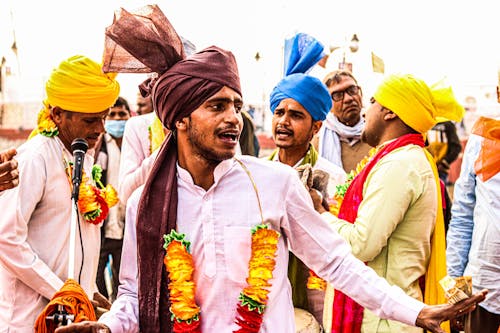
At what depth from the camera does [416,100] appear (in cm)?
451

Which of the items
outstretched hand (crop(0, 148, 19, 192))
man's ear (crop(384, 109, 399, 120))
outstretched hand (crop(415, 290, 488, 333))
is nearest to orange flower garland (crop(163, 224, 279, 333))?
outstretched hand (crop(415, 290, 488, 333))

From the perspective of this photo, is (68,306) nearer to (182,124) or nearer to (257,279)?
(257,279)

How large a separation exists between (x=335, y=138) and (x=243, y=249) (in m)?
3.68

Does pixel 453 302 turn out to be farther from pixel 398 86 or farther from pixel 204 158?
pixel 398 86

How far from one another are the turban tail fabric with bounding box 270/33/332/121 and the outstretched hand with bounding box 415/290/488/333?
2327 mm

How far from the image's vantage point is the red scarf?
4227 mm

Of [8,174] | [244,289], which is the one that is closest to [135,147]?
[8,174]

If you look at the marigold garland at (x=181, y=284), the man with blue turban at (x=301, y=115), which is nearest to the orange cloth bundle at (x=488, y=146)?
the man with blue turban at (x=301, y=115)

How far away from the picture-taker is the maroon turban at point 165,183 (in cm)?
317

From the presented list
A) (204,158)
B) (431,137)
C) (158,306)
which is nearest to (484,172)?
(204,158)

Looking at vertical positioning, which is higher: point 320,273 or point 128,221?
point 128,221

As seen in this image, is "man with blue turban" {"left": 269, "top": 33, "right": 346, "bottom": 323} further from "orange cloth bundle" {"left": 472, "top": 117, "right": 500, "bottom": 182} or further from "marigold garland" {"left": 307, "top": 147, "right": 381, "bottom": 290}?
"orange cloth bundle" {"left": 472, "top": 117, "right": 500, "bottom": 182}

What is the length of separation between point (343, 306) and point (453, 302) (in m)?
1.33

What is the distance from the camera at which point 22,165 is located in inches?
155
